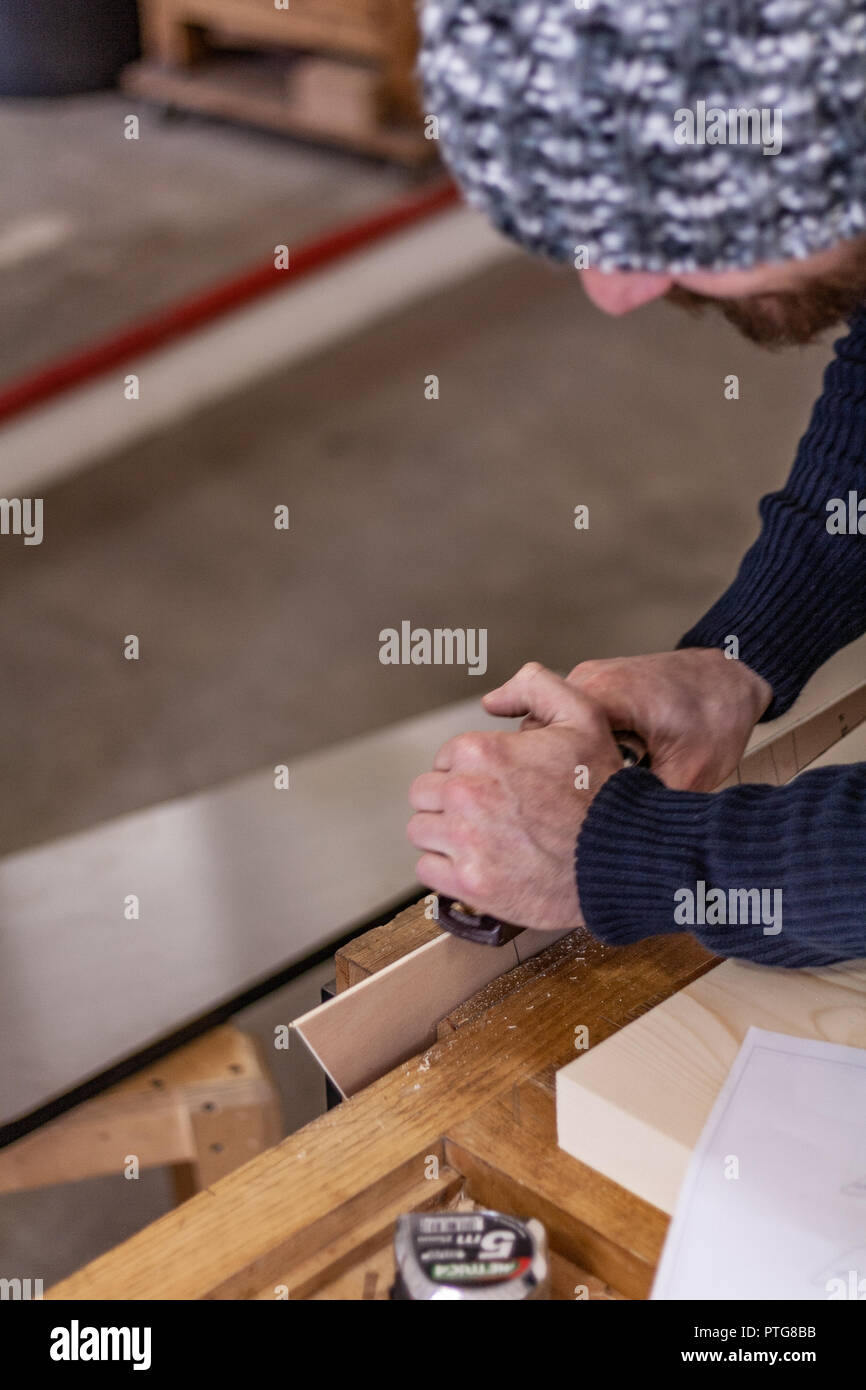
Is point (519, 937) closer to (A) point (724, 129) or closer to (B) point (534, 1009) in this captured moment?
(B) point (534, 1009)

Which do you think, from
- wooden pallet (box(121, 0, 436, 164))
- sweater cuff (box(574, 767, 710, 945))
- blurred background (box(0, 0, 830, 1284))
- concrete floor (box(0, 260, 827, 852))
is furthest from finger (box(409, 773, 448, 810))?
wooden pallet (box(121, 0, 436, 164))

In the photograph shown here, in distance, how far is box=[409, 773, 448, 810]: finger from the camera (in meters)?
0.96

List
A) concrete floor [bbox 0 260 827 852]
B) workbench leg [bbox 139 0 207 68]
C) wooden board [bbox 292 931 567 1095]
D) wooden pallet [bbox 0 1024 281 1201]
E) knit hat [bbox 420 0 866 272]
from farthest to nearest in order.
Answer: workbench leg [bbox 139 0 207 68] → concrete floor [bbox 0 260 827 852] → wooden pallet [bbox 0 1024 281 1201] → wooden board [bbox 292 931 567 1095] → knit hat [bbox 420 0 866 272]

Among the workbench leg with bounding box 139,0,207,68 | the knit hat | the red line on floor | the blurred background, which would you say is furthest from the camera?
the workbench leg with bounding box 139,0,207,68

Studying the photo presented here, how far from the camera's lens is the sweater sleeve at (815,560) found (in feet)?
3.70

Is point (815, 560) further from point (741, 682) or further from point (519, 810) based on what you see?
point (519, 810)

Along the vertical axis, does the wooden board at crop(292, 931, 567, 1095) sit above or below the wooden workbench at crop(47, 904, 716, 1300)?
above

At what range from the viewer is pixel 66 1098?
118cm

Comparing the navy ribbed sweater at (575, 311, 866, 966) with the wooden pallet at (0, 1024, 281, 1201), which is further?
the wooden pallet at (0, 1024, 281, 1201)

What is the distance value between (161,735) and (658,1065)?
6.26 ft

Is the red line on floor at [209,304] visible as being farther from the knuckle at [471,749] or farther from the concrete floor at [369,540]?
the knuckle at [471,749]

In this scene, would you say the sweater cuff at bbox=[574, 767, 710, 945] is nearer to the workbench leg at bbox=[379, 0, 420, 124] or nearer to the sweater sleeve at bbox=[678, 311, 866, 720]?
the sweater sleeve at bbox=[678, 311, 866, 720]

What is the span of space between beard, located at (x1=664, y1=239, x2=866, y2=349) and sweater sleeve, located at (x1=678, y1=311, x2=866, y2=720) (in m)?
0.35
